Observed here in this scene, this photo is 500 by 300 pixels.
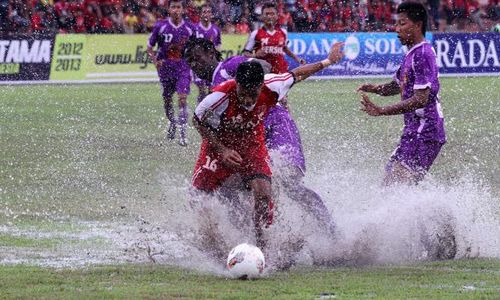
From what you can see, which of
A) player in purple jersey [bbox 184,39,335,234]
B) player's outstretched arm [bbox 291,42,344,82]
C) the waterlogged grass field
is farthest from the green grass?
player's outstretched arm [bbox 291,42,344,82]

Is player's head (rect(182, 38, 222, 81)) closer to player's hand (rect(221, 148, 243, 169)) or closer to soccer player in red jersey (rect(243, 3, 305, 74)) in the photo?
player's hand (rect(221, 148, 243, 169))

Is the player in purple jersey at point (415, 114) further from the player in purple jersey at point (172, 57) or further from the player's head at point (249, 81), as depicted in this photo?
the player in purple jersey at point (172, 57)

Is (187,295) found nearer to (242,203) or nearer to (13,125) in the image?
(242,203)

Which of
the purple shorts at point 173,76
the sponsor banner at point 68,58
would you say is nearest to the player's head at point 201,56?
the purple shorts at point 173,76

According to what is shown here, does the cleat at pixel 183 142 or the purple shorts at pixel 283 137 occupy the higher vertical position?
the purple shorts at pixel 283 137

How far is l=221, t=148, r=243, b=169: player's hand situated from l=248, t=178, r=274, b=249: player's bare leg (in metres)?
0.20

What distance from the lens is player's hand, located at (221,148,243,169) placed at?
7875 mm

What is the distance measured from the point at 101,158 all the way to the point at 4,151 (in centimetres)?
175

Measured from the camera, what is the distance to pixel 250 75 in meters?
7.61

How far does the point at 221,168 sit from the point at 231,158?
16.9 inches

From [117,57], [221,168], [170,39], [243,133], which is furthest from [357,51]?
[243,133]

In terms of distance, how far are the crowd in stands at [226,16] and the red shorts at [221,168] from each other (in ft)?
72.5

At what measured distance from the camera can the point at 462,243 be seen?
8.87 meters

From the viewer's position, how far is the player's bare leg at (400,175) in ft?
28.8
